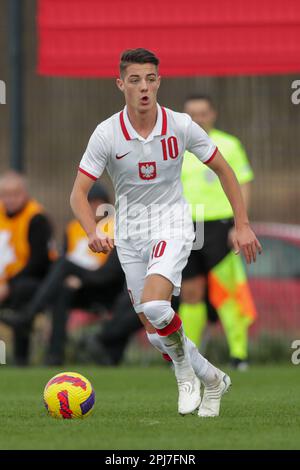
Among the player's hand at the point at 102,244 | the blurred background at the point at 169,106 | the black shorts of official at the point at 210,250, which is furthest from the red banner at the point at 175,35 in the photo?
the player's hand at the point at 102,244

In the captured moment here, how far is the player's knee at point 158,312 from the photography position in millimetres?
7137

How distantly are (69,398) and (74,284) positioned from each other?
526 cm

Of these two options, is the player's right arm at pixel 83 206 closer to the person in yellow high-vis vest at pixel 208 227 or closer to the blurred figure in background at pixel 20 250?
the person in yellow high-vis vest at pixel 208 227

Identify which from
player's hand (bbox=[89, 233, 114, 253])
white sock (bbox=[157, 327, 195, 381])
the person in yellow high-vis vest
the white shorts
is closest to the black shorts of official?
the person in yellow high-vis vest

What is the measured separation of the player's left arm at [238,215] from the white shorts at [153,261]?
33 cm

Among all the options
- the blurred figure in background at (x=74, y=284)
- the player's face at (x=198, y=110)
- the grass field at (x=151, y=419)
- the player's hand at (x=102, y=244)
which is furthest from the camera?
the blurred figure in background at (x=74, y=284)

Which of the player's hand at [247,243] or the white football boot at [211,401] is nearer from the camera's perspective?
the player's hand at [247,243]

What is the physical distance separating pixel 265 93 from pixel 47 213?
2.64 metres

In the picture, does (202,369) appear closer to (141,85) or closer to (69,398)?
(69,398)

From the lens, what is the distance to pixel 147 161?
7.46m

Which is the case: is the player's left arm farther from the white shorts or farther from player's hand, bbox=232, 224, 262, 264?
the white shorts

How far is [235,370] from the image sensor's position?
37.7 ft

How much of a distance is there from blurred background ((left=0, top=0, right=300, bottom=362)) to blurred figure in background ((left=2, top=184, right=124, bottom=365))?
27.3 inches

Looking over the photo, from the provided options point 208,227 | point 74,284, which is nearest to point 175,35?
point 208,227
